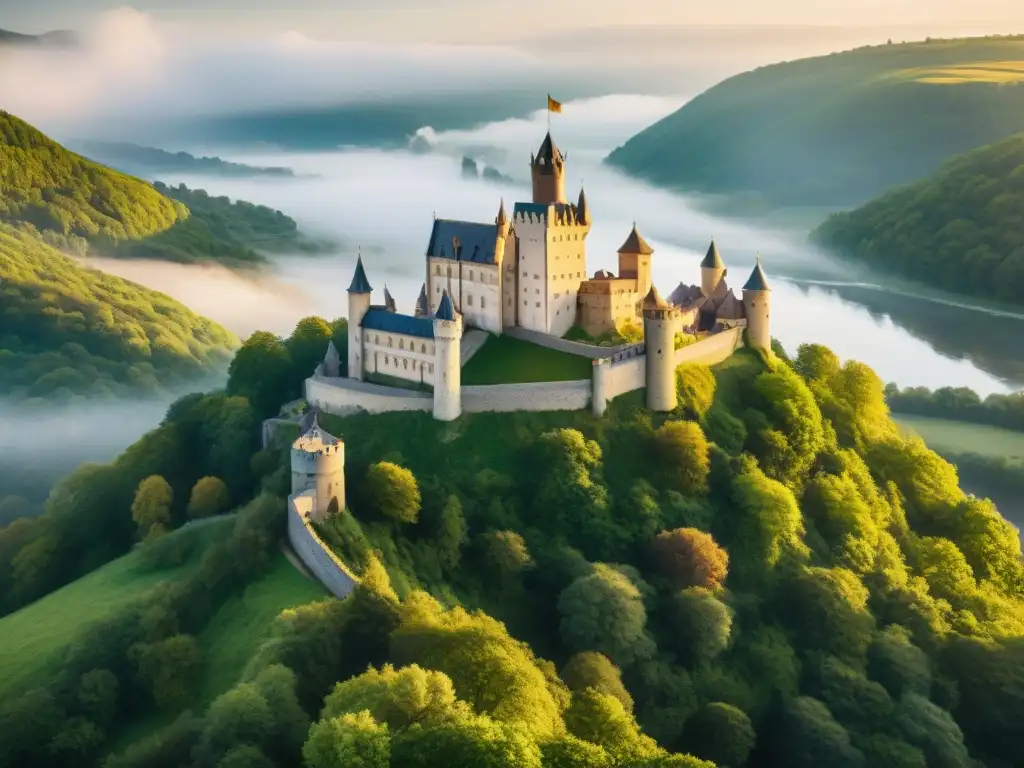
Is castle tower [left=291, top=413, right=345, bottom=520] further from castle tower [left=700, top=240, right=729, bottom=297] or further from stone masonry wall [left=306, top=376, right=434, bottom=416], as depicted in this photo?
castle tower [left=700, top=240, right=729, bottom=297]

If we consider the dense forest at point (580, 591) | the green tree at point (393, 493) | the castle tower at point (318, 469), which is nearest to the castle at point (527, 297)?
the dense forest at point (580, 591)

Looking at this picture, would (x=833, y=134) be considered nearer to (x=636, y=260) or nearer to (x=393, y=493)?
(x=636, y=260)

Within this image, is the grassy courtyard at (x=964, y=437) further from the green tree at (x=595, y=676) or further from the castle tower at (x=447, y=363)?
the green tree at (x=595, y=676)

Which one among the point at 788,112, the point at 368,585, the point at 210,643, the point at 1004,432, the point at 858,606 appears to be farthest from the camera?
the point at 788,112

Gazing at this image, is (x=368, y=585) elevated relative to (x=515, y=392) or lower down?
lower down

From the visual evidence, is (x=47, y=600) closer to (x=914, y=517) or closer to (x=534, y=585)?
(x=534, y=585)

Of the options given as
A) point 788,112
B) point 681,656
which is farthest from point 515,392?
point 788,112
